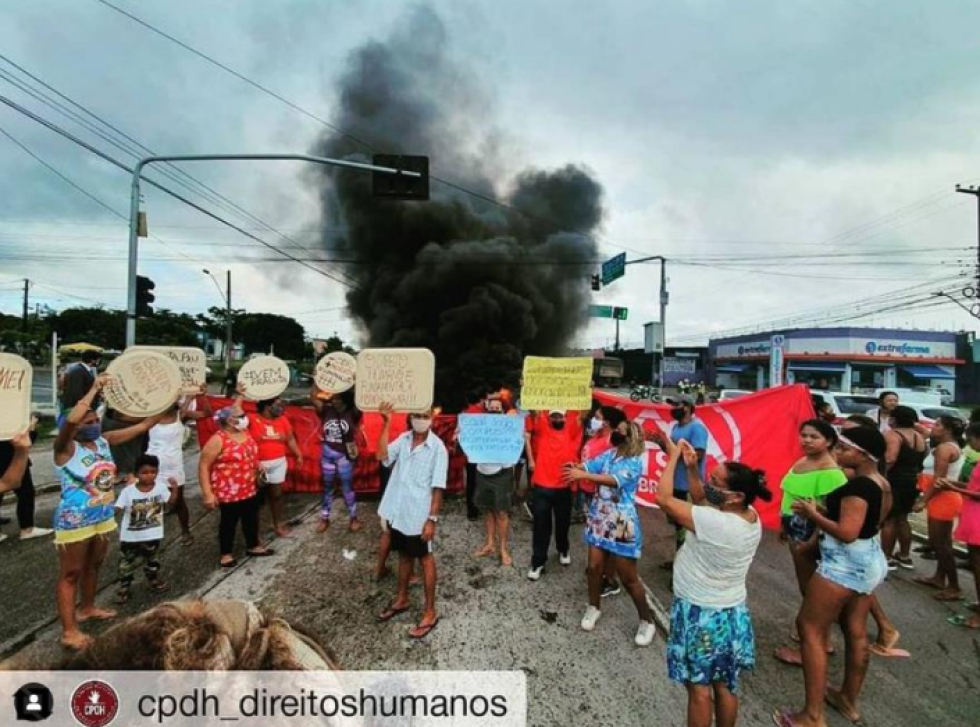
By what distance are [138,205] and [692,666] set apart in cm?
954

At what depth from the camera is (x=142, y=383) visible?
346 centimetres

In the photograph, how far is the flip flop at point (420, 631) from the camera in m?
3.27

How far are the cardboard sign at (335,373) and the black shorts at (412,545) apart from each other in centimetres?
243

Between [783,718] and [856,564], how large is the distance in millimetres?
936

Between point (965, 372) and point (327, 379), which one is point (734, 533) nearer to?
point (327, 379)

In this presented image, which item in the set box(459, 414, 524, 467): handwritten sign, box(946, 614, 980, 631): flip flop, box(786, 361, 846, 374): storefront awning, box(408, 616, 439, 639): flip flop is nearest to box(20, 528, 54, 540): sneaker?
box(408, 616, 439, 639): flip flop

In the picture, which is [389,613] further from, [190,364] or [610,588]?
[190,364]

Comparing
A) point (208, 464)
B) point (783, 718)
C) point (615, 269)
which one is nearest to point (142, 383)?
point (208, 464)

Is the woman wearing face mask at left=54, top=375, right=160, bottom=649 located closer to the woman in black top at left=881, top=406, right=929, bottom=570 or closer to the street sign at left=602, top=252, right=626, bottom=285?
the woman in black top at left=881, top=406, right=929, bottom=570

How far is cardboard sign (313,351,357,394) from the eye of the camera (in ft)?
18.0

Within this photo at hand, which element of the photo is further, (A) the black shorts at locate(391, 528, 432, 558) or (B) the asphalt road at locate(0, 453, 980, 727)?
(A) the black shorts at locate(391, 528, 432, 558)

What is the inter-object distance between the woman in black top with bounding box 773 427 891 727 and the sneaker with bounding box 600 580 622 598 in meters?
1.48

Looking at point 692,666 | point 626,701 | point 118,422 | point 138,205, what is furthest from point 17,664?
point 138,205

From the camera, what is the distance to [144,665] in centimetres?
109
